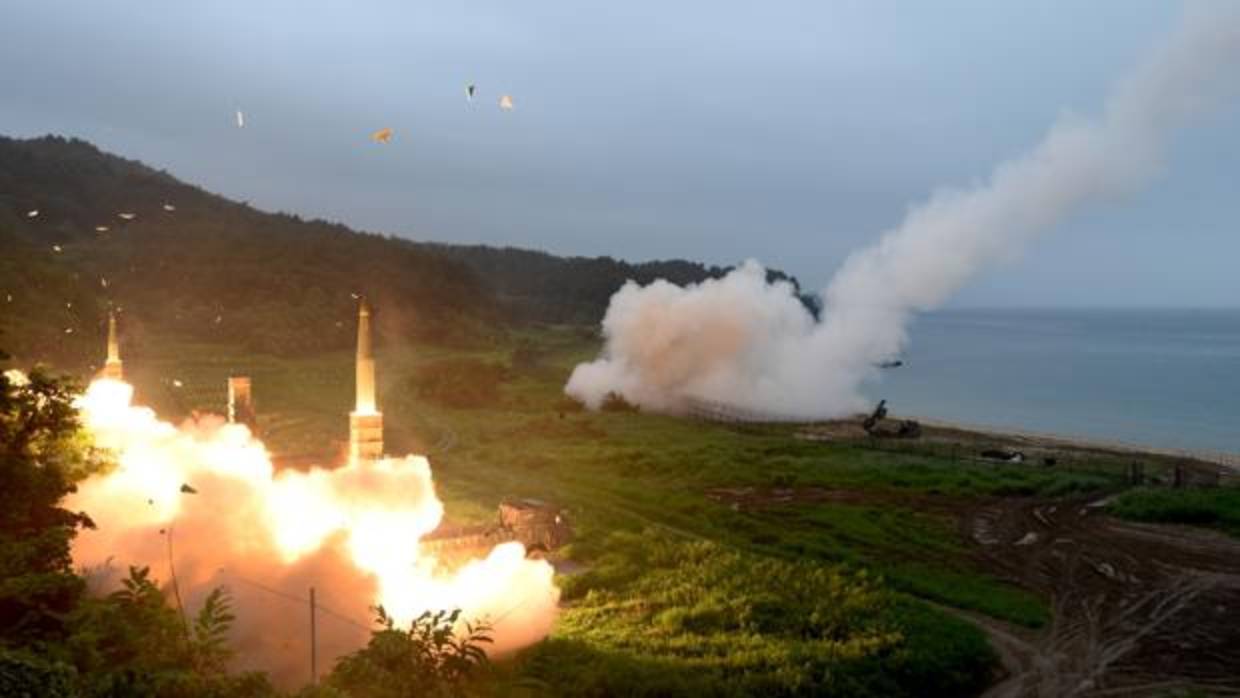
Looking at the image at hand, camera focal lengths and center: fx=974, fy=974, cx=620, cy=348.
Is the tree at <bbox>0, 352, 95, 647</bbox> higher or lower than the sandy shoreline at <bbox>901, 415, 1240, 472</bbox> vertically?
higher

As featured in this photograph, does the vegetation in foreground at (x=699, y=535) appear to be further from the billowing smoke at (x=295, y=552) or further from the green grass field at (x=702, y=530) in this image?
the billowing smoke at (x=295, y=552)

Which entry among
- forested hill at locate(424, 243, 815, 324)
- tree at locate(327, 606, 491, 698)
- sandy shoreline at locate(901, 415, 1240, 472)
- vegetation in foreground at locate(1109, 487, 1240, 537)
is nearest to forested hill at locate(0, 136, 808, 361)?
forested hill at locate(424, 243, 815, 324)

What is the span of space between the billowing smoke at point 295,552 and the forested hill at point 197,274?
30.0 meters

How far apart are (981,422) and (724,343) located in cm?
2684

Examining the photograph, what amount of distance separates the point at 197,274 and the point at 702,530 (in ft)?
254

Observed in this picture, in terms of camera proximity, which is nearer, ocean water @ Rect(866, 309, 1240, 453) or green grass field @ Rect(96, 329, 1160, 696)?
green grass field @ Rect(96, 329, 1160, 696)

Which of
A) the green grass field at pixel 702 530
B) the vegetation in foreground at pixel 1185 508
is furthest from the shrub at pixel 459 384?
the vegetation in foreground at pixel 1185 508

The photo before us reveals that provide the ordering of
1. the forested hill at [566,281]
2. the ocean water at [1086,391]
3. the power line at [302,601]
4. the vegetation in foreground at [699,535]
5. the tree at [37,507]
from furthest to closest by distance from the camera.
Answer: the forested hill at [566,281] → the ocean water at [1086,391] → the vegetation in foreground at [699,535] → the power line at [302,601] → the tree at [37,507]

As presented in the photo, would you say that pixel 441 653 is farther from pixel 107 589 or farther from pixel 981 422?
pixel 981 422

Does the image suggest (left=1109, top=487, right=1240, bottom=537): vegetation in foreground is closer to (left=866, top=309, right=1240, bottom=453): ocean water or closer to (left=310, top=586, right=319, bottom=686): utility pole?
(left=310, top=586, right=319, bottom=686): utility pole

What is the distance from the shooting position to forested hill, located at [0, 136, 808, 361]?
→ 5791 centimetres

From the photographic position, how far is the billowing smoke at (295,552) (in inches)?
603

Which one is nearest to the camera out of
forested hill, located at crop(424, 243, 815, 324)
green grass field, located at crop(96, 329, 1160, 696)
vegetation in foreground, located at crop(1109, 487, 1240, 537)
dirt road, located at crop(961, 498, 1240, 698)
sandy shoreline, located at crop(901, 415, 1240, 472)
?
green grass field, located at crop(96, 329, 1160, 696)

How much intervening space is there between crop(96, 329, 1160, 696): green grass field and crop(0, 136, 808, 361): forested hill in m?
7.63
